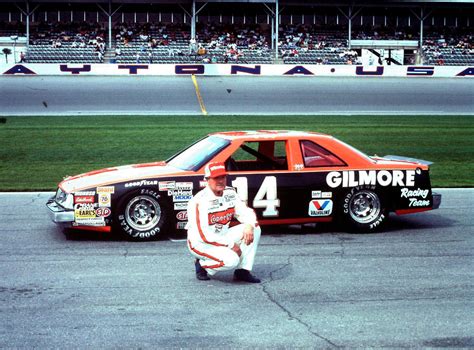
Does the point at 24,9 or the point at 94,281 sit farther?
the point at 24,9

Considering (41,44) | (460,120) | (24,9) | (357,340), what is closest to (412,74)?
(460,120)

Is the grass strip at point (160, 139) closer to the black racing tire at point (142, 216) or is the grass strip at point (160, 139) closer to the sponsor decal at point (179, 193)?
the black racing tire at point (142, 216)

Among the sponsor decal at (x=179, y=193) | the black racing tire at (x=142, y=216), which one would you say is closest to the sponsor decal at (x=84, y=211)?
the black racing tire at (x=142, y=216)

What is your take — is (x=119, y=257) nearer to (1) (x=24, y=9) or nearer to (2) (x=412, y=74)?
(2) (x=412, y=74)

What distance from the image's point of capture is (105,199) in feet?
31.0

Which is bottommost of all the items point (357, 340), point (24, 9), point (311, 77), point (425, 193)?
point (357, 340)

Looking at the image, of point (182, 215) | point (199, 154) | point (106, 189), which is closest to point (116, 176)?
point (106, 189)

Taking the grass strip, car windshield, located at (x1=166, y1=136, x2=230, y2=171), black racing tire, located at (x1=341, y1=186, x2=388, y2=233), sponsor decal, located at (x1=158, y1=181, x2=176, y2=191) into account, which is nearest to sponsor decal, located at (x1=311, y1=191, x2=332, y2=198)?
black racing tire, located at (x1=341, y1=186, x2=388, y2=233)

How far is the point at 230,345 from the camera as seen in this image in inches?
217

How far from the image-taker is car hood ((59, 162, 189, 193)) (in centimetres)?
954

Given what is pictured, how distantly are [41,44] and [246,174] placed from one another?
52.4 meters

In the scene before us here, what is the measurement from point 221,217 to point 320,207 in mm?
3107

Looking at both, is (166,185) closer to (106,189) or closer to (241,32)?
(106,189)

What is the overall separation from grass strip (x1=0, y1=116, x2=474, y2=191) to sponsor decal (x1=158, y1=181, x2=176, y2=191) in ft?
16.8
